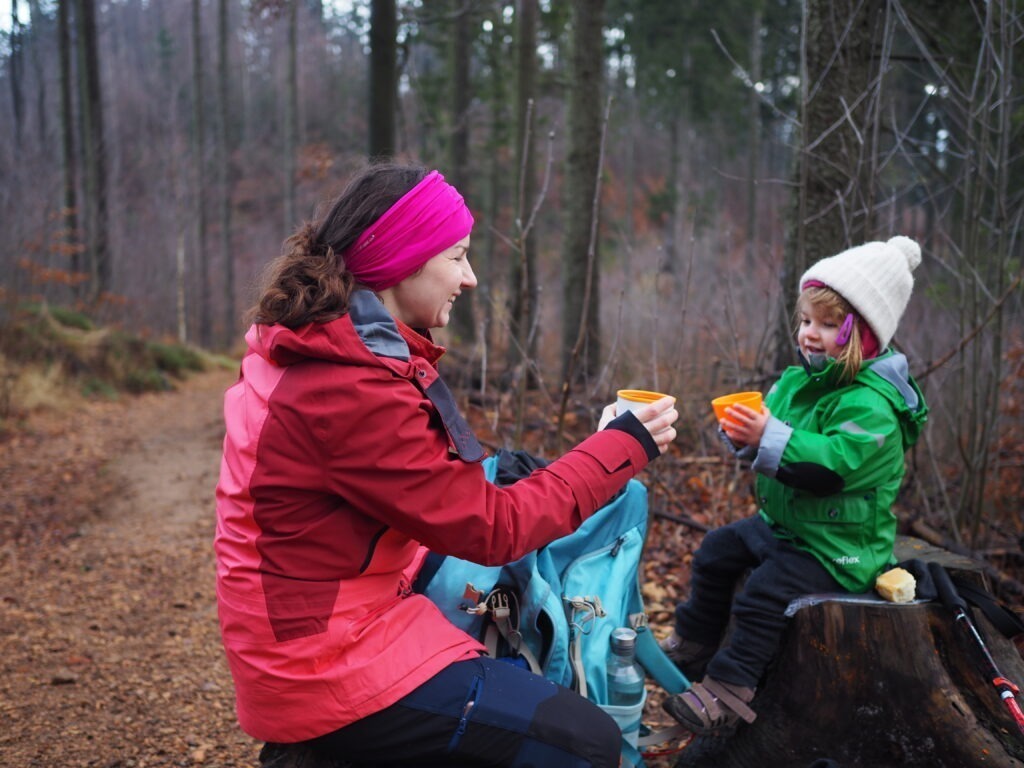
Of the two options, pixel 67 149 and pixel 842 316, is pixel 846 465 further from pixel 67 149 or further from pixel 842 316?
pixel 67 149

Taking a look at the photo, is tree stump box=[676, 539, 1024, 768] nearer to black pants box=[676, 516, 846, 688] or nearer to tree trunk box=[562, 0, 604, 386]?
black pants box=[676, 516, 846, 688]

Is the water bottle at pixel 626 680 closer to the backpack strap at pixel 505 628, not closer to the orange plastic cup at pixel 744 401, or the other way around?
the backpack strap at pixel 505 628

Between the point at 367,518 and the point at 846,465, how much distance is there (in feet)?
4.98

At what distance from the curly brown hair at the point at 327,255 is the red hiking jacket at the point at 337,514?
45 millimetres

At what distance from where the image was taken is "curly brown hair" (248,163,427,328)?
1.86 metres

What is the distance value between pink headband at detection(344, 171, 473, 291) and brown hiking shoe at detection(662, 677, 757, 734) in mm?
1624

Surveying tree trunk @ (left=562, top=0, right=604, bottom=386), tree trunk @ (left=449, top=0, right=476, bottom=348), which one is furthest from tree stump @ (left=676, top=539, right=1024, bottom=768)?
tree trunk @ (left=449, top=0, right=476, bottom=348)

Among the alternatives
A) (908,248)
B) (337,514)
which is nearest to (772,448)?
(908,248)

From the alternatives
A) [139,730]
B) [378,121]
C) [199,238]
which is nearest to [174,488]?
[378,121]

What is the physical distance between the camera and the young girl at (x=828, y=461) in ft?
8.48

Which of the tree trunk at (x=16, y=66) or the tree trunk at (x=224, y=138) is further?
the tree trunk at (x=224, y=138)

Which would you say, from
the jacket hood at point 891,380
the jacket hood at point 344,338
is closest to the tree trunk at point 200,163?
the jacket hood at point 891,380

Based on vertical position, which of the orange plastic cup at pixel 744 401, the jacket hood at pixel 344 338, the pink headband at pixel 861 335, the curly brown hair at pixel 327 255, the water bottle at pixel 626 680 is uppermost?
the curly brown hair at pixel 327 255

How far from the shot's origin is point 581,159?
27.0 ft
